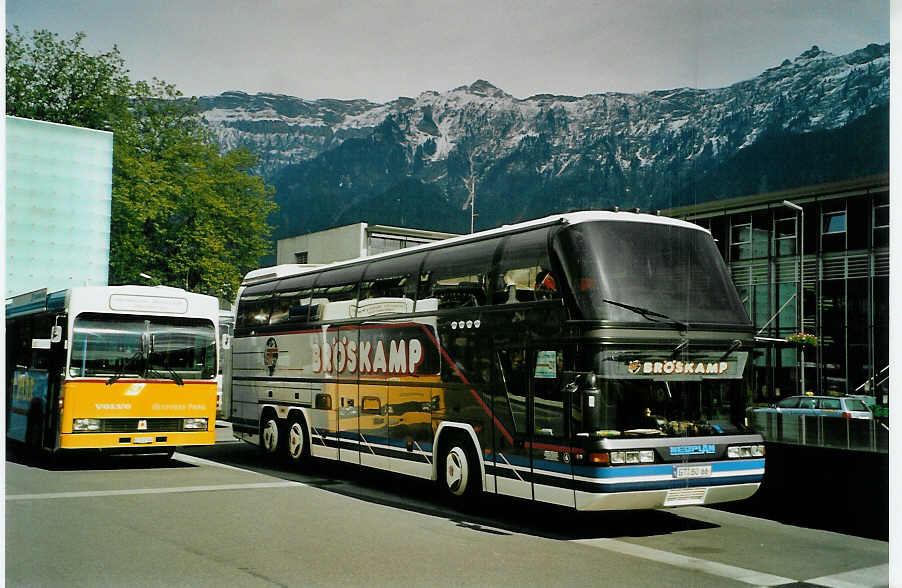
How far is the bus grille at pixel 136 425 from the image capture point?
12.1 m

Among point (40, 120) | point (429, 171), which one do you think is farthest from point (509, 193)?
point (40, 120)

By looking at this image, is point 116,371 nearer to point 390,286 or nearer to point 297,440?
point 297,440

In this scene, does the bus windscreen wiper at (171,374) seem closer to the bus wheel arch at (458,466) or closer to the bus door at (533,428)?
the bus wheel arch at (458,466)

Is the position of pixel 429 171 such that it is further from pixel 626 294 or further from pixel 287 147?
pixel 626 294

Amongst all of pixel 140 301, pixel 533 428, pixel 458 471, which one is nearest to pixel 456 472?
pixel 458 471

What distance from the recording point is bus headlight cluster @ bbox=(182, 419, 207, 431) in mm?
12828

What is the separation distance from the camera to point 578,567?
702 centimetres

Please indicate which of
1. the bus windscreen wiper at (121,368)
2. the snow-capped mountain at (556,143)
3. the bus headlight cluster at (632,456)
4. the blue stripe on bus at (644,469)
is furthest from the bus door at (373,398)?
the bus headlight cluster at (632,456)

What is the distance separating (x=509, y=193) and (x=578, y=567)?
4222mm

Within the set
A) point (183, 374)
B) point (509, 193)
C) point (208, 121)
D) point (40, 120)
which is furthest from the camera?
point (183, 374)

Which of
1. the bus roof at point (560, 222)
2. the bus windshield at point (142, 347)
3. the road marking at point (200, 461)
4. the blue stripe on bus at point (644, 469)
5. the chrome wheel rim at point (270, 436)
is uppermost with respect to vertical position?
the bus roof at point (560, 222)

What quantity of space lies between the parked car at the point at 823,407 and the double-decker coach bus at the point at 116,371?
7.92m

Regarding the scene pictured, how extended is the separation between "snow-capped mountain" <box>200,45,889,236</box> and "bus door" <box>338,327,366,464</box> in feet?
7.42

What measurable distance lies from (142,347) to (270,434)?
2899 mm
